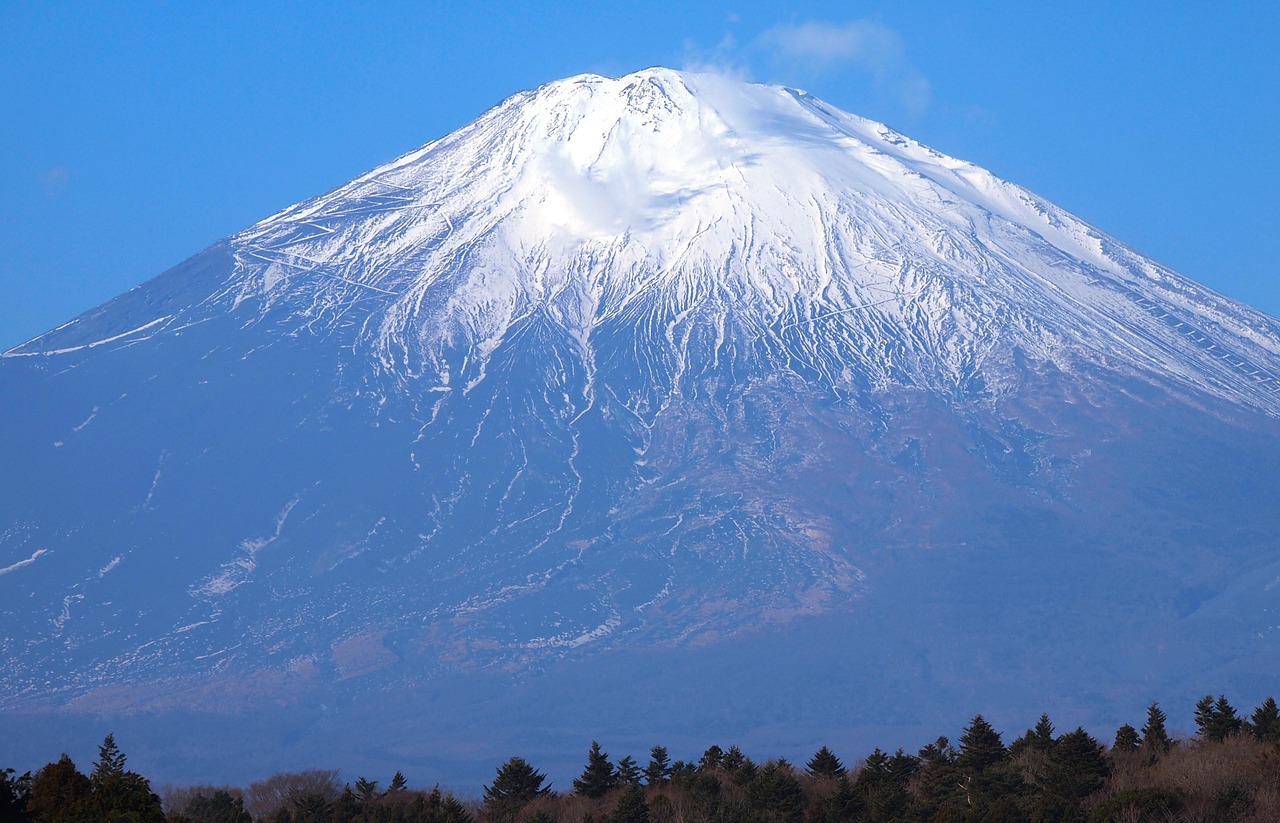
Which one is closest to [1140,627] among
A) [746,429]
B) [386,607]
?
[746,429]

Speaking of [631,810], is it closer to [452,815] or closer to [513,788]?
[452,815]

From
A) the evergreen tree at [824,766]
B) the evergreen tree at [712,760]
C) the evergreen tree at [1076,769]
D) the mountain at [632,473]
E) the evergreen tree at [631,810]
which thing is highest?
the mountain at [632,473]

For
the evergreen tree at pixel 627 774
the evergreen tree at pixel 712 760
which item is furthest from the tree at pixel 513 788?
the evergreen tree at pixel 712 760

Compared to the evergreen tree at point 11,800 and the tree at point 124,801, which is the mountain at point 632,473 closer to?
the tree at point 124,801

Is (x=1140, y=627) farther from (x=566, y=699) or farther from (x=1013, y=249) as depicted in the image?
(x=1013, y=249)

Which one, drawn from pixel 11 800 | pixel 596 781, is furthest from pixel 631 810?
pixel 11 800

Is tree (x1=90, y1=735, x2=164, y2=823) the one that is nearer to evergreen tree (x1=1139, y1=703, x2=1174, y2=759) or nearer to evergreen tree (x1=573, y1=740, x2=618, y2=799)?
evergreen tree (x1=573, y1=740, x2=618, y2=799)
